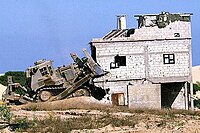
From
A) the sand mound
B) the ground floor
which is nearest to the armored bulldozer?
the sand mound

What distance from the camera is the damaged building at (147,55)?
4231cm

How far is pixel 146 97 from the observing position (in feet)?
129

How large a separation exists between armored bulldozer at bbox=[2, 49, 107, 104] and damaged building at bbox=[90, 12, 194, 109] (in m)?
1.36

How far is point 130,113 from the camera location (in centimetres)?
3269

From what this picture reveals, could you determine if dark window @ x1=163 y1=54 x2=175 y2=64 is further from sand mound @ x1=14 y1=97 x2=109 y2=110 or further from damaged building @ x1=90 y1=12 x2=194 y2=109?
sand mound @ x1=14 y1=97 x2=109 y2=110

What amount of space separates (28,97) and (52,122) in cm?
1369

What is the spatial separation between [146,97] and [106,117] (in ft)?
33.1

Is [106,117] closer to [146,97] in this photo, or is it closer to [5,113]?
[5,113]

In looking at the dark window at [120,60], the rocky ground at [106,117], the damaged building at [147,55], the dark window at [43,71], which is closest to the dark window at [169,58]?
the damaged building at [147,55]

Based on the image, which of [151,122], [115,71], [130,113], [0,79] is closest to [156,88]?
[115,71]

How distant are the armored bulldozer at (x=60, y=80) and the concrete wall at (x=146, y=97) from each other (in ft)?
9.34

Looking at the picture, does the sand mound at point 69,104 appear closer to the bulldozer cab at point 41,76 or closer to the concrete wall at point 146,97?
the bulldozer cab at point 41,76

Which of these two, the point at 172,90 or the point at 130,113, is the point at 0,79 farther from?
the point at 130,113

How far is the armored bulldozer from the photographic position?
1596 inches
